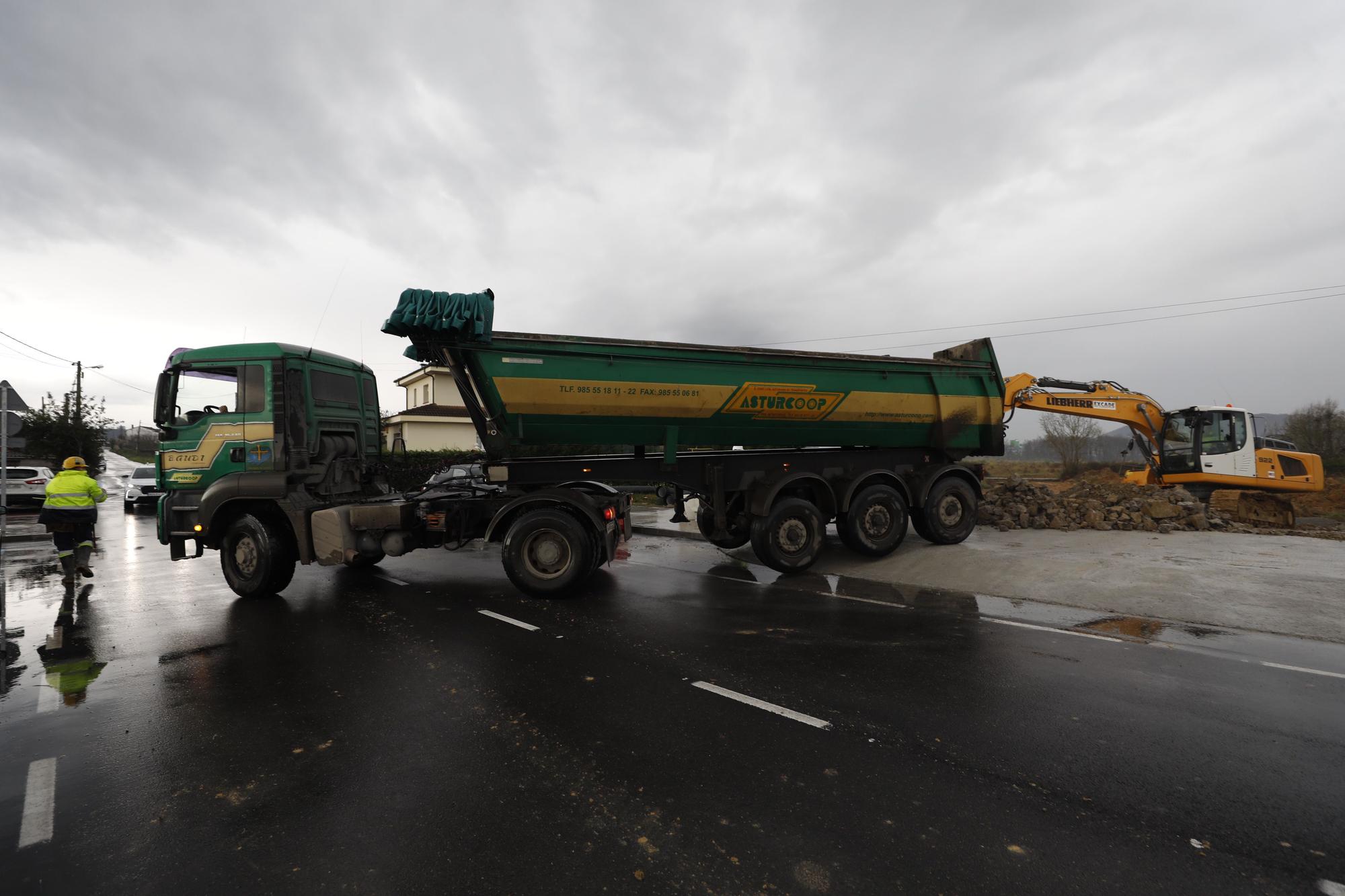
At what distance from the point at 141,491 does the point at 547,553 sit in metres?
20.9

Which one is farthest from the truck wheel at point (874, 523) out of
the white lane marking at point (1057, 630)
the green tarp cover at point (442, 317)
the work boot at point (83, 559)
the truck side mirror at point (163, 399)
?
the work boot at point (83, 559)

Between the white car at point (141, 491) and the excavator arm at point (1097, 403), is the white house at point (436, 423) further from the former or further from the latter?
the excavator arm at point (1097, 403)

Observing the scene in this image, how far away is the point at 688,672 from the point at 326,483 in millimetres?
5628

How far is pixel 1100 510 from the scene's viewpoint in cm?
1109

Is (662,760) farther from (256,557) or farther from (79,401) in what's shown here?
(79,401)

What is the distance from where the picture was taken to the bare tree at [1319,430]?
88.5 ft

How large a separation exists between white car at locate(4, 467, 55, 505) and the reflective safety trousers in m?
14.5

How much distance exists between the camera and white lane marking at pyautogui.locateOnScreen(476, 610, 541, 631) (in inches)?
227

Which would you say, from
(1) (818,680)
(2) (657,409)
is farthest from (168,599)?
(1) (818,680)

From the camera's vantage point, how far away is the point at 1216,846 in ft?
8.11

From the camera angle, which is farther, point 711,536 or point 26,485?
point 26,485

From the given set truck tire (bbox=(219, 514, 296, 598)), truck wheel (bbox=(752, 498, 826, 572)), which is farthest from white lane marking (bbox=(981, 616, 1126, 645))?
truck tire (bbox=(219, 514, 296, 598))

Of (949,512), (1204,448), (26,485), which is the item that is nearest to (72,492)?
(949,512)

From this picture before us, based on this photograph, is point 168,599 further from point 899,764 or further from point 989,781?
point 989,781
